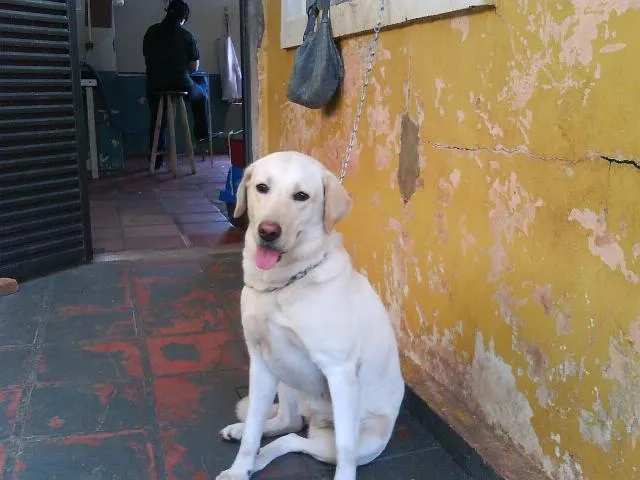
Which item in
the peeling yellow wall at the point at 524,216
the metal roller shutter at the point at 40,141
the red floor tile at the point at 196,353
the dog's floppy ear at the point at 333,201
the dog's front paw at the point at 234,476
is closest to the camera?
the peeling yellow wall at the point at 524,216

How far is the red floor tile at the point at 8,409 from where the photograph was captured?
2377 millimetres

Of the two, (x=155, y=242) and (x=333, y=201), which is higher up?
(x=333, y=201)

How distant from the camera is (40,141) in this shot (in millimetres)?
4004

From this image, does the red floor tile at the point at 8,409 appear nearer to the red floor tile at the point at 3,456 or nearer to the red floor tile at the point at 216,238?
the red floor tile at the point at 3,456

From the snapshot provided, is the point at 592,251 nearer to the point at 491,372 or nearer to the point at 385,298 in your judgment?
the point at 491,372

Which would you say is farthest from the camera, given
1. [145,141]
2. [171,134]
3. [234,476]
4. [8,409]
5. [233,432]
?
[145,141]

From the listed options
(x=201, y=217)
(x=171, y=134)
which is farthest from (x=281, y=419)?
(x=171, y=134)

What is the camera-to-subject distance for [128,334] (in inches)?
128

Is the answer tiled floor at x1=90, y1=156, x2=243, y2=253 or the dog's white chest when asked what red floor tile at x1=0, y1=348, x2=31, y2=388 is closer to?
the dog's white chest

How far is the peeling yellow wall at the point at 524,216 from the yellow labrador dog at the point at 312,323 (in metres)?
0.38

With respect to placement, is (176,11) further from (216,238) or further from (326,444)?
(326,444)

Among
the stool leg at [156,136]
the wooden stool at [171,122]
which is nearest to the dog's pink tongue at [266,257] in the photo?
the wooden stool at [171,122]

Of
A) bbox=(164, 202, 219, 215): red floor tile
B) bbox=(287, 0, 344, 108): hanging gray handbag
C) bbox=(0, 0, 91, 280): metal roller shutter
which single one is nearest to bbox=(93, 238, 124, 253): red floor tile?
bbox=(0, 0, 91, 280): metal roller shutter

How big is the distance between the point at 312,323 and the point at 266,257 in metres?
0.24
